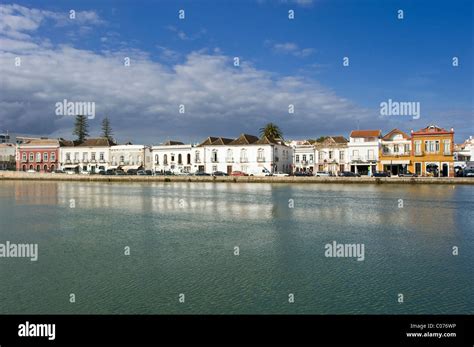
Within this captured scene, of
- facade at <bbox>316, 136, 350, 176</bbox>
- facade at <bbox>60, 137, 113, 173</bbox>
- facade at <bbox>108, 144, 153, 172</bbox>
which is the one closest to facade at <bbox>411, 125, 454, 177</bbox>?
facade at <bbox>316, 136, 350, 176</bbox>

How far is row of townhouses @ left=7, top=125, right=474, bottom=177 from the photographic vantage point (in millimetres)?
50344

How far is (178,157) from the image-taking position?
65.4 metres

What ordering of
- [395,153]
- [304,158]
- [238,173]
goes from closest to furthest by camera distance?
[395,153], [238,173], [304,158]

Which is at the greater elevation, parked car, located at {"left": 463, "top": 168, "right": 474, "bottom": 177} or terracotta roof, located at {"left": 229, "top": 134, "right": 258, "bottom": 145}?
terracotta roof, located at {"left": 229, "top": 134, "right": 258, "bottom": 145}

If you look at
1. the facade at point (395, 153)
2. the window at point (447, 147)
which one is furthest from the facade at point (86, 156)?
the window at point (447, 147)

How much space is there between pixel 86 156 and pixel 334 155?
138ft

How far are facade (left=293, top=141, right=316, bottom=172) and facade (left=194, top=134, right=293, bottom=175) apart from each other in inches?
81.2

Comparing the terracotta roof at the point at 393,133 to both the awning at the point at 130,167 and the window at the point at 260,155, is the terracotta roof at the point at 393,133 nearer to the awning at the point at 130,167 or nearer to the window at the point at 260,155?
the window at the point at 260,155

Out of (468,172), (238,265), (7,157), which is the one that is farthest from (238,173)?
(7,157)

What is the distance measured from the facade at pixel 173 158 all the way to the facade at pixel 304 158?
1562 centimetres

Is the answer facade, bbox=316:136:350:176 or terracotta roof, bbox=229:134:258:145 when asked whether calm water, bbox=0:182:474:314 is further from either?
terracotta roof, bbox=229:134:258:145

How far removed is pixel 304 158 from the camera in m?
61.1

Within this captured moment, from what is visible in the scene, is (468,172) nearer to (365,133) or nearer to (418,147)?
(418,147)
